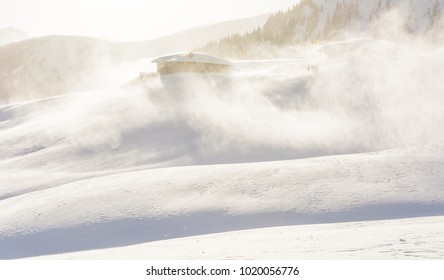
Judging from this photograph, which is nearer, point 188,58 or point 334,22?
point 188,58

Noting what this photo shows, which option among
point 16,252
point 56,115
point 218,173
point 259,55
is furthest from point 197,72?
point 259,55

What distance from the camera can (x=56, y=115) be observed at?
142ft

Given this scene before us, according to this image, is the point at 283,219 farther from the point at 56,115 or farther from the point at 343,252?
the point at 56,115

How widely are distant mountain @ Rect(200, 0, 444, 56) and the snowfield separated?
1884 inches

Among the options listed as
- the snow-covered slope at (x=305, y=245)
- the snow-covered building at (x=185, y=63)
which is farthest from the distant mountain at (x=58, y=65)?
the snow-covered slope at (x=305, y=245)

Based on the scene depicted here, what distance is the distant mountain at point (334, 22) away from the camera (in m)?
88.6

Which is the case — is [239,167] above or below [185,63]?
below

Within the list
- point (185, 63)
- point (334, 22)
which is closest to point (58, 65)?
point (334, 22)

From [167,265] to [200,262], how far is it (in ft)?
2.08

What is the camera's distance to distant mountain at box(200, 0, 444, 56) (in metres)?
88.6

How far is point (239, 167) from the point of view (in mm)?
22547

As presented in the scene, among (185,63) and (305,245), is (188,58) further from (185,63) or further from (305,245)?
(305,245)

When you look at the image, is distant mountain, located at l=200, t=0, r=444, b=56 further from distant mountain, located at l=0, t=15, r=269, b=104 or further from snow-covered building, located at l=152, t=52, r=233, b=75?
snow-covered building, located at l=152, t=52, r=233, b=75

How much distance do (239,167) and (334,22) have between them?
77.7m
